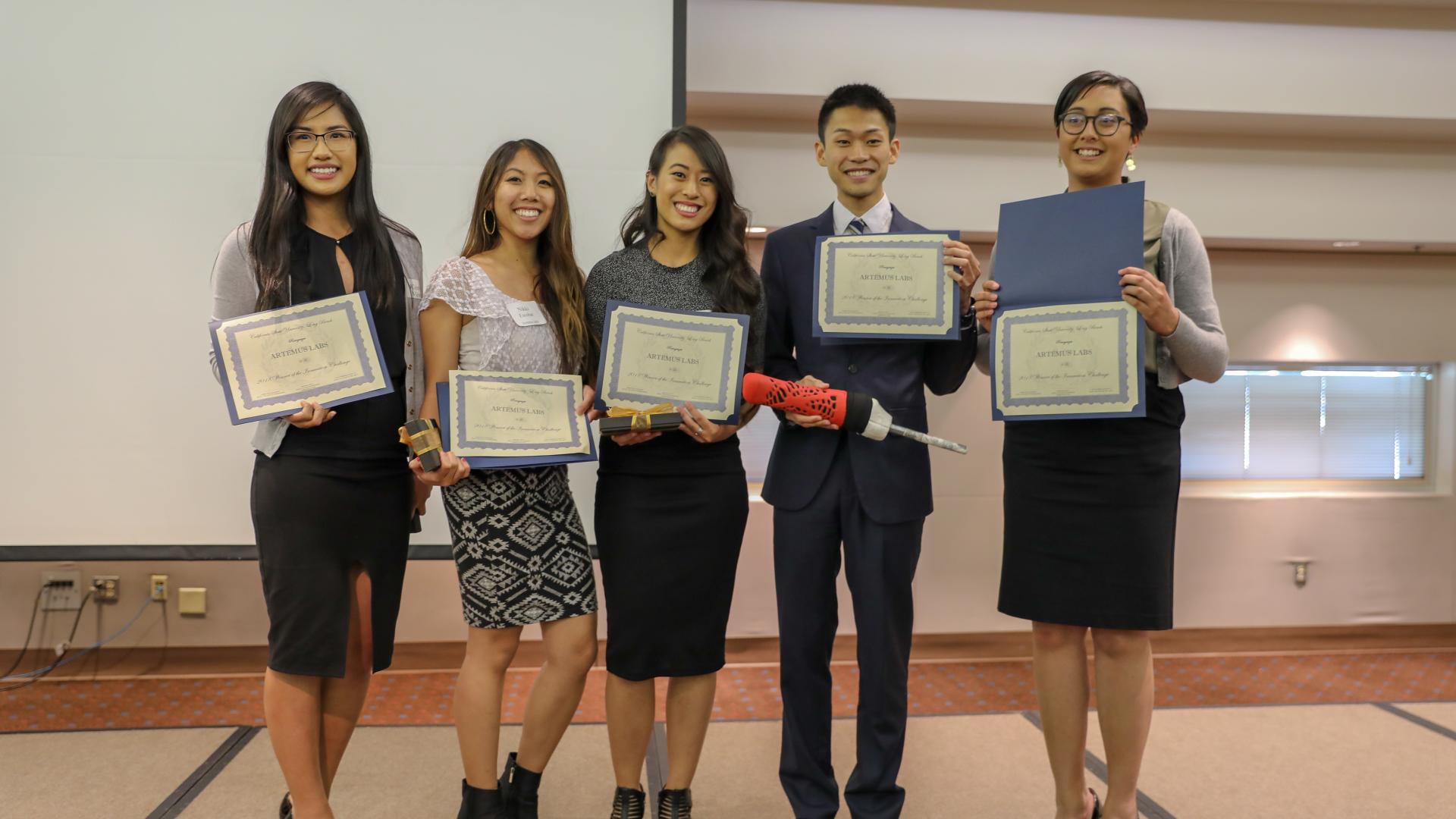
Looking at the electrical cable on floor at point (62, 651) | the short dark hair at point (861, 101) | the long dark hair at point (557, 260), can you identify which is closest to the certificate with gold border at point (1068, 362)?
the short dark hair at point (861, 101)

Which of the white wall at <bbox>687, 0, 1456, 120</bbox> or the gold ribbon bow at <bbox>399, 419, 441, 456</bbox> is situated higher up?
the white wall at <bbox>687, 0, 1456, 120</bbox>

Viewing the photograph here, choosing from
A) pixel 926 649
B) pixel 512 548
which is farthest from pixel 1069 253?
pixel 926 649

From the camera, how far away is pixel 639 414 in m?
1.90

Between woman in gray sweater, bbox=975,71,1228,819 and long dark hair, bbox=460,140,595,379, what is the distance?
883mm

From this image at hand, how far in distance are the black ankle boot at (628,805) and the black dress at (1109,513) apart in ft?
3.27

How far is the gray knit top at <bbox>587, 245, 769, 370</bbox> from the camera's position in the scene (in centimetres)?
202

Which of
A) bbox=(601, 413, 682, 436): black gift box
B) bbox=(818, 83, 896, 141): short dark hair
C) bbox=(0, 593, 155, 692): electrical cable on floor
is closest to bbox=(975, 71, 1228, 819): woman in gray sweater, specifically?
bbox=(818, 83, 896, 141): short dark hair

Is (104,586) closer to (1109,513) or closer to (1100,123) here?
(1109,513)

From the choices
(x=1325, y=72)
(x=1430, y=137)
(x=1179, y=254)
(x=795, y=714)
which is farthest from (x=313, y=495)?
(x=1430, y=137)

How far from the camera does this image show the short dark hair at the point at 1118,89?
1992 millimetres

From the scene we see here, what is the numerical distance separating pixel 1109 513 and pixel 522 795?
57.6 inches

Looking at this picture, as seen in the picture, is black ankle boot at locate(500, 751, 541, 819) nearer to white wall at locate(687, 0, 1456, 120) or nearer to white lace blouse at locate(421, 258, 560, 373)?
white lace blouse at locate(421, 258, 560, 373)

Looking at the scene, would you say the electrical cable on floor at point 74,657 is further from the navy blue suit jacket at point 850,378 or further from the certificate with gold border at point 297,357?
the navy blue suit jacket at point 850,378

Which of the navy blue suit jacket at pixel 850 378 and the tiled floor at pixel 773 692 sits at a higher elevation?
the navy blue suit jacket at pixel 850 378
